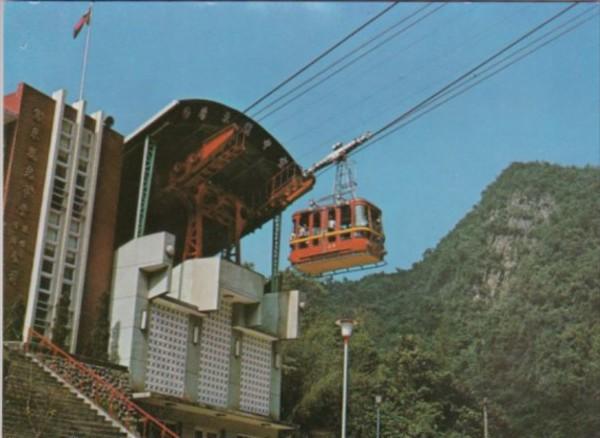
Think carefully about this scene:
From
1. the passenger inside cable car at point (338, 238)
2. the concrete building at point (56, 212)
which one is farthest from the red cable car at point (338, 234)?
the concrete building at point (56, 212)

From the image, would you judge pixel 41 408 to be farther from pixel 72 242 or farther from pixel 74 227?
pixel 74 227

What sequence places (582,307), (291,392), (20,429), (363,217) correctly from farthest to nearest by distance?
(582,307), (291,392), (363,217), (20,429)

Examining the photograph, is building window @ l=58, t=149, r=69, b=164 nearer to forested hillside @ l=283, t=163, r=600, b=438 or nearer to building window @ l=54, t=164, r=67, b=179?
building window @ l=54, t=164, r=67, b=179

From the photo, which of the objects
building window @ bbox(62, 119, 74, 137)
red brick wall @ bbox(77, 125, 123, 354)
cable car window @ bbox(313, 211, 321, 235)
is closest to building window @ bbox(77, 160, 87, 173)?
red brick wall @ bbox(77, 125, 123, 354)

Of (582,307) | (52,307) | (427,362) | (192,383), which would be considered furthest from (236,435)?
(582,307)

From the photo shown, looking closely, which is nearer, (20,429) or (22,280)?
(20,429)

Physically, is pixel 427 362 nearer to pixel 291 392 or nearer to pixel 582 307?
Result: pixel 291 392

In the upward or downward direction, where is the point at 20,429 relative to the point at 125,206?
downward
